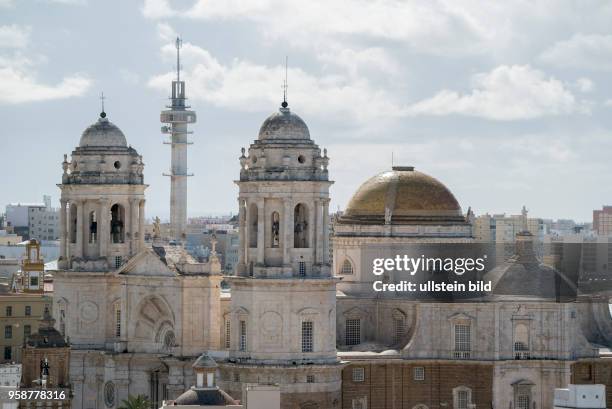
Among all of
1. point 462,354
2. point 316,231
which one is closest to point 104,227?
point 316,231

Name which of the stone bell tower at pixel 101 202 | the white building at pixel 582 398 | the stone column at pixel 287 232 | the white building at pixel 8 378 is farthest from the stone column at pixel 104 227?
the white building at pixel 582 398

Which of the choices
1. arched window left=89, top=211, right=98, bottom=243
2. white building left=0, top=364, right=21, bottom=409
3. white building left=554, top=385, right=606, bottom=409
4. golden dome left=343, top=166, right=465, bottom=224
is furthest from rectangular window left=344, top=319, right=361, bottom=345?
white building left=554, top=385, right=606, bottom=409

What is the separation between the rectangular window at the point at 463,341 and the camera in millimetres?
116250

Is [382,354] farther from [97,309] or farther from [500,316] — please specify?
[97,309]

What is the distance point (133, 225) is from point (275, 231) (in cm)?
1484

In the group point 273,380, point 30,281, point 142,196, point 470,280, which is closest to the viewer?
point 273,380

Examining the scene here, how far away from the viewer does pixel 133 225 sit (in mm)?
125938

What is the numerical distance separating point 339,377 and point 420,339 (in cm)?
562

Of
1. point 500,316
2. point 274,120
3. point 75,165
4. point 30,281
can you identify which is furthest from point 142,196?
point 30,281

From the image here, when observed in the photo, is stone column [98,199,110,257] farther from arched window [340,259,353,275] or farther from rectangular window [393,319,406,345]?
rectangular window [393,319,406,345]

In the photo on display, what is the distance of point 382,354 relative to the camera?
11706cm

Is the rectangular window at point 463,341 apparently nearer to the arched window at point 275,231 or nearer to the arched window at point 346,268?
the arched window at point 346,268

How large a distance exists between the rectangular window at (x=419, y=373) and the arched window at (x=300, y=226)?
945cm

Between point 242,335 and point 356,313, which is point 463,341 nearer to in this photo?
point 356,313
